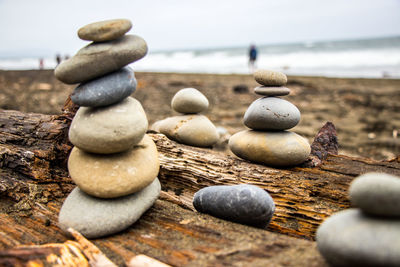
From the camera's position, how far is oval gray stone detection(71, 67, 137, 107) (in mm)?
2625

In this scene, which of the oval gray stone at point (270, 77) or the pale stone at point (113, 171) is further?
the oval gray stone at point (270, 77)

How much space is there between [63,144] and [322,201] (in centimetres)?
286

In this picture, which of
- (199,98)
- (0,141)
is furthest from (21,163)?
(199,98)

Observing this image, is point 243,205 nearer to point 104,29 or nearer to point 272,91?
point 272,91

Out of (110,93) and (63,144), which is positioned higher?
(110,93)

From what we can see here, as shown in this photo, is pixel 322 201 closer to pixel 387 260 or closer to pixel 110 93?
pixel 387 260

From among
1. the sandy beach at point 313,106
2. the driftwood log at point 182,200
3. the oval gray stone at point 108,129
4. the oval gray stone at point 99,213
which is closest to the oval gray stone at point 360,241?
the driftwood log at point 182,200

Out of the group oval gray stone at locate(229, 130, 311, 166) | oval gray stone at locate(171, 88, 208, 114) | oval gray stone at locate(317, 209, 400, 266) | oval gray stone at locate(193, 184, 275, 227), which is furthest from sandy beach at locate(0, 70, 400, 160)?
oval gray stone at locate(317, 209, 400, 266)

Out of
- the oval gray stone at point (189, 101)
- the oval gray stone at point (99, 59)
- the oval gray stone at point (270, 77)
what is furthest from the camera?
the oval gray stone at point (189, 101)

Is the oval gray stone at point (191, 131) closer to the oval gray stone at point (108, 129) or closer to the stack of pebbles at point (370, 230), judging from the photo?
the oval gray stone at point (108, 129)

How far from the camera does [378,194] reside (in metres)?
1.71

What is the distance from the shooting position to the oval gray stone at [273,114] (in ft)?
12.2

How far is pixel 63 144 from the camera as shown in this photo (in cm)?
365

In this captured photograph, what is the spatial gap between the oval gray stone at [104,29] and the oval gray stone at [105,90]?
0.34 meters
